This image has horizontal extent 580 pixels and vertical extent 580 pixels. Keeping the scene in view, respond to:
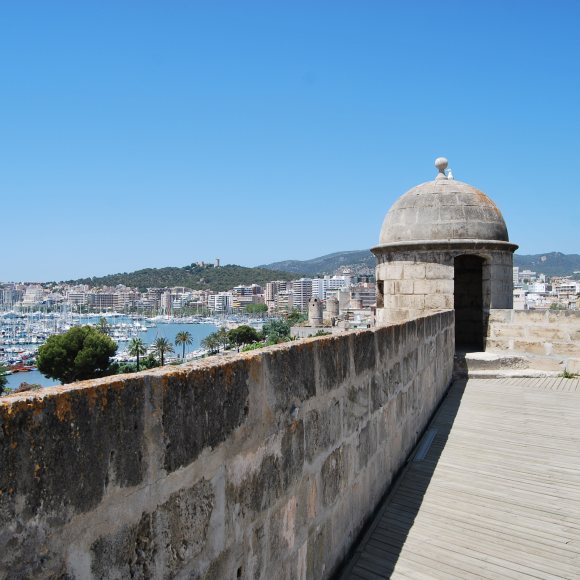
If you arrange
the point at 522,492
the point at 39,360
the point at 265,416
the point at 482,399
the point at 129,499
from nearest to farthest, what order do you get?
the point at 129,499 < the point at 265,416 < the point at 522,492 < the point at 482,399 < the point at 39,360

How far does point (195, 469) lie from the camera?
1782 mm

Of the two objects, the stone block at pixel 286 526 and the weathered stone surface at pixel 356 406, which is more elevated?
the weathered stone surface at pixel 356 406

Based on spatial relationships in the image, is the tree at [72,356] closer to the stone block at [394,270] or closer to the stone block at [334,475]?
the stone block at [394,270]

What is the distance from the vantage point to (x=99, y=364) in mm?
48469

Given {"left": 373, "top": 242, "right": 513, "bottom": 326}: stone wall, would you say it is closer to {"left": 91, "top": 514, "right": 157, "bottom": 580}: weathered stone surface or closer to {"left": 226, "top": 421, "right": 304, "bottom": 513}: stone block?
{"left": 226, "top": 421, "right": 304, "bottom": 513}: stone block

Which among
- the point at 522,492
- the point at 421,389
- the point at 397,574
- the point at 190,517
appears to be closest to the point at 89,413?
the point at 190,517

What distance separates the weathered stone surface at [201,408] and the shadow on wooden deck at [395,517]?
5.33 ft

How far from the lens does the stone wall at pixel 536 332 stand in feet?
29.8

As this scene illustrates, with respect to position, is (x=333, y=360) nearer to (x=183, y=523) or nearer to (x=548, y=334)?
(x=183, y=523)

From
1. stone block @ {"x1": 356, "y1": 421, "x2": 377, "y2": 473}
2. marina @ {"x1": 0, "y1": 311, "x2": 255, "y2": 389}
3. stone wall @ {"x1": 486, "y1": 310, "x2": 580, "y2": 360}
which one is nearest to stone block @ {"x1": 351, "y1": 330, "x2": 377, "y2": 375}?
stone block @ {"x1": 356, "y1": 421, "x2": 377, "y2": 473}

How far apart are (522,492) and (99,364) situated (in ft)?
158

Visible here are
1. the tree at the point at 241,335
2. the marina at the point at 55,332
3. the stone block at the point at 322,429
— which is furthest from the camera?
the marina at the point at 55,332

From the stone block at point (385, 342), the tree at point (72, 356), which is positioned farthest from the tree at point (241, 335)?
the stone block at point (385, 342)

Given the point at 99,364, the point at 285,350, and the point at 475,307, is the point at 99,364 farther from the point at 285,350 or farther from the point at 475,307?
the point at 285,350
